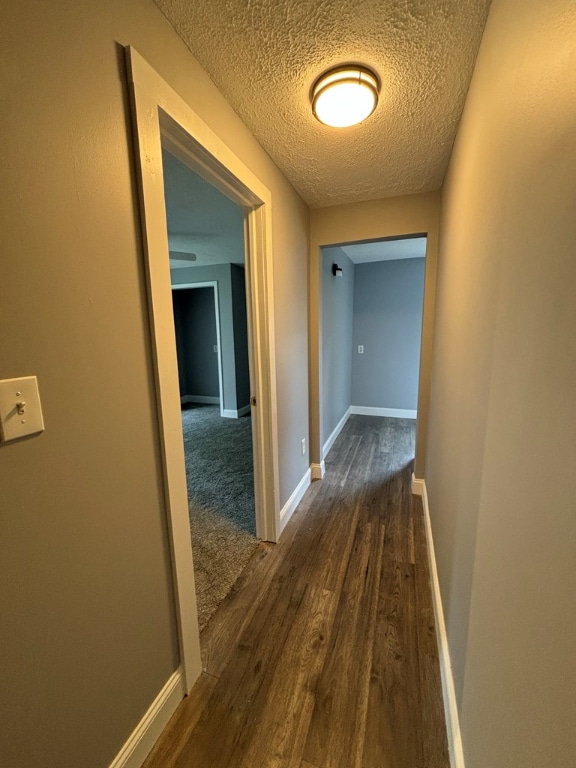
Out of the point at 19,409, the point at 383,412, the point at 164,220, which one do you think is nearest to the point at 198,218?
the point at 164,220

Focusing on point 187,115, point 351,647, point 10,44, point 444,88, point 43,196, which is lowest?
point 351,647

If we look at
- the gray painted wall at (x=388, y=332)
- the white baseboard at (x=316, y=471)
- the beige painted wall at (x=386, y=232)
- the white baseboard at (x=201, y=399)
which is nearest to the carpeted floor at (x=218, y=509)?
the white baseboard at (x=316, y=471)

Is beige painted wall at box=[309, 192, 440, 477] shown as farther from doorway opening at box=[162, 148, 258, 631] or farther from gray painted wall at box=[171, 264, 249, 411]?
gray painted wall at box=[171, 264, 249, 411]

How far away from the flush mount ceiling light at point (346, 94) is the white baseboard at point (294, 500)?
2216 mm

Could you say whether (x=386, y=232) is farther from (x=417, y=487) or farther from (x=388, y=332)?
(x=388, y=332)

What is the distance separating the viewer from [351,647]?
1329mm

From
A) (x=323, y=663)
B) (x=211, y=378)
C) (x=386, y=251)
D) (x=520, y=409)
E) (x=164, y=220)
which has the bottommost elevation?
(x=323, y=663)

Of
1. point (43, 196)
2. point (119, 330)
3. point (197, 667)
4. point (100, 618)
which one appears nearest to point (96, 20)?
point (43, 196)

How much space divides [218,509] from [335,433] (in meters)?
1.97

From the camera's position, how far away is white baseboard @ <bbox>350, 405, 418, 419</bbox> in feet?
15.5

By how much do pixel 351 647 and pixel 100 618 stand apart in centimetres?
106

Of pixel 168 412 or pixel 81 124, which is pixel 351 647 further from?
pixel 81 124

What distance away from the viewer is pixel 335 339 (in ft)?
12.4

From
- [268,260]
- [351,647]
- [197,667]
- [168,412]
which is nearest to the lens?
[168,412]
